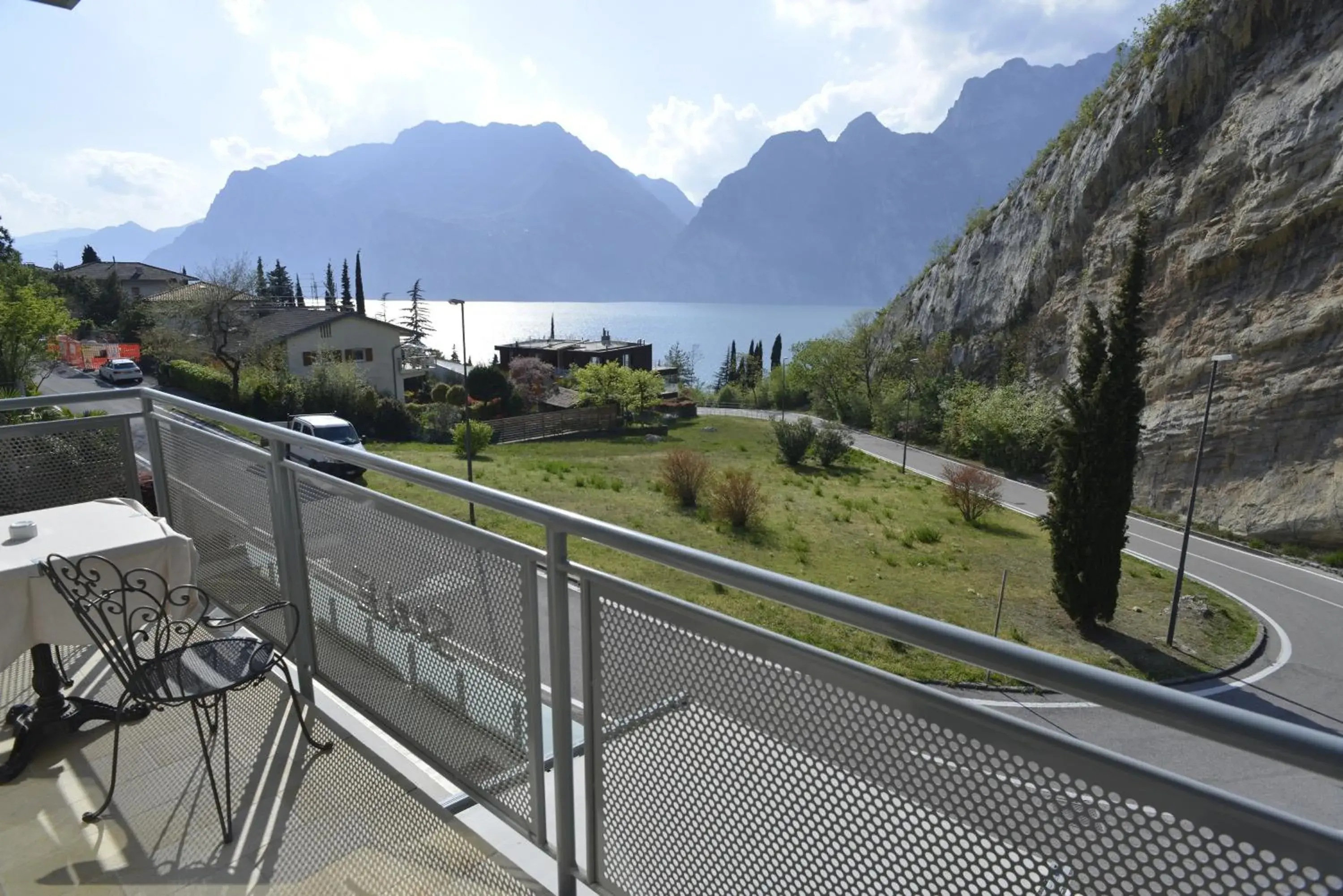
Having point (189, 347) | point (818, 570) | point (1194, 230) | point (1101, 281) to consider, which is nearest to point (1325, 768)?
point (818, 570)

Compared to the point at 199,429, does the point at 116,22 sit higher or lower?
higher

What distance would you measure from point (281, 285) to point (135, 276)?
1804cm

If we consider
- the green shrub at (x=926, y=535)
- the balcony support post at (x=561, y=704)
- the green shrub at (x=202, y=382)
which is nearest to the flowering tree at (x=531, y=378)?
the green shrub at (x=202, y=382)

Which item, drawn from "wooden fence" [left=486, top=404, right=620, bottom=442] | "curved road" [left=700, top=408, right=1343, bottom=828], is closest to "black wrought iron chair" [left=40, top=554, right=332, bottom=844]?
"curved road" [left=700, top=408, right=1343, bottom=828]

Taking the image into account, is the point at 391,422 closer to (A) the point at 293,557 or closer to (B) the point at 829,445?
(B) the point at 829,445

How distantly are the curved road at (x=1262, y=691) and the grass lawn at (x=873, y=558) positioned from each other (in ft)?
2.55

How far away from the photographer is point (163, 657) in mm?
2389

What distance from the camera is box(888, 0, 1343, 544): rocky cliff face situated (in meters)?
22.1

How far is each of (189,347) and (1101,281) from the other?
4255 cm

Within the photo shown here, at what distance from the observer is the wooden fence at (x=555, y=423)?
37.1 meters

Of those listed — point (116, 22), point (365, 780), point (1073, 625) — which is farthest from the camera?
point (1073, 625)

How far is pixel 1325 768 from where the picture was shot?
78 cm

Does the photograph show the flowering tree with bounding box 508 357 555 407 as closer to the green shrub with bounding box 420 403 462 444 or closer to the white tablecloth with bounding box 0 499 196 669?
the green shrub with bounding box 420 403 462 444

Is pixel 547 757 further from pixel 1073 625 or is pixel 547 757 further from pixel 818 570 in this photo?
pixel 1073 625
